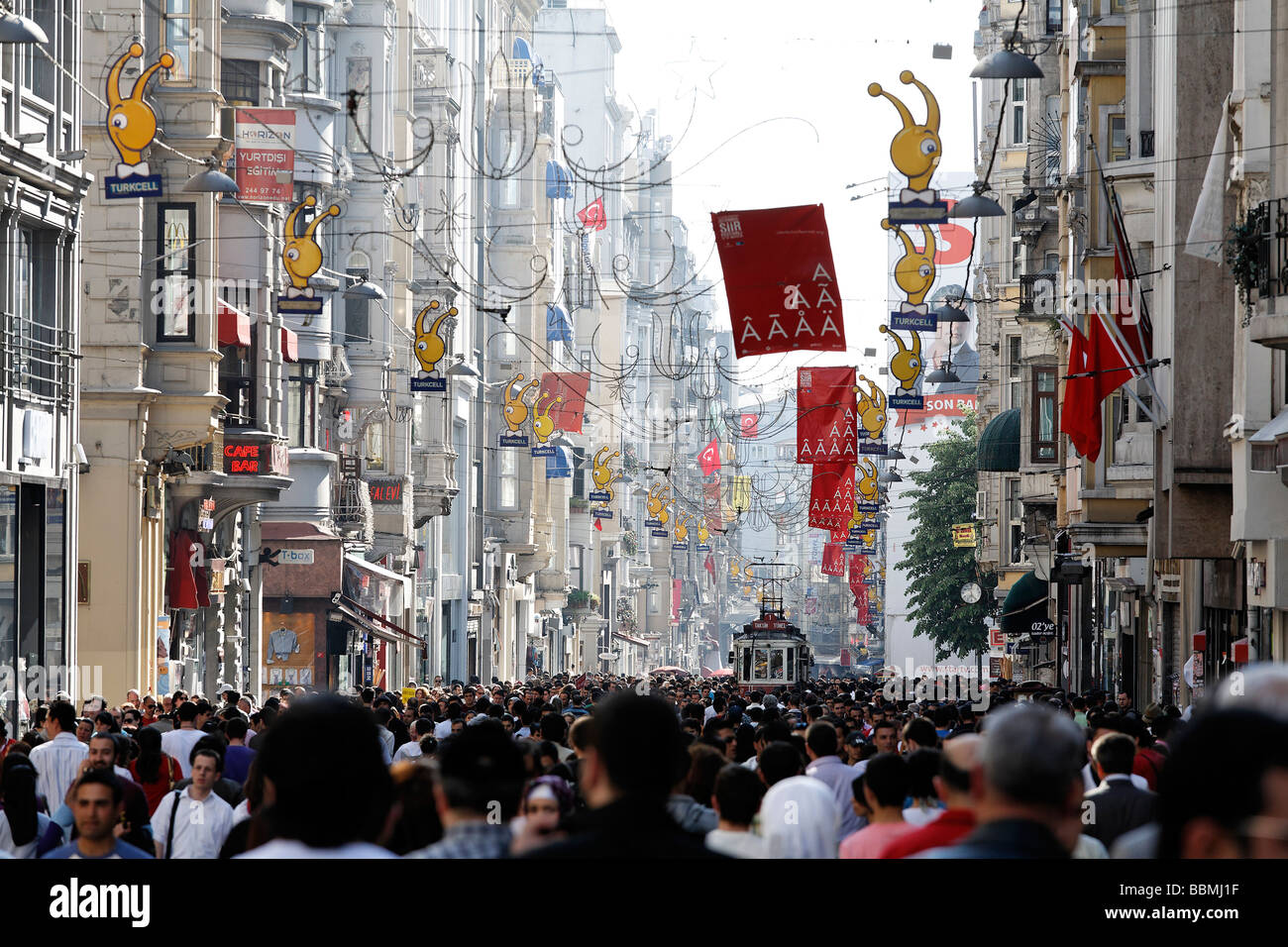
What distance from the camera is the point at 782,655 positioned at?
5688cm

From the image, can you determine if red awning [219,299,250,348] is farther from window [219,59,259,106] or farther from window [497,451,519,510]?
window [497,451,519,510]

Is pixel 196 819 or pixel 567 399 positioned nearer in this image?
pixel 196 819

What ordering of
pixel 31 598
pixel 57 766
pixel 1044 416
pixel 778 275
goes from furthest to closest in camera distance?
pixel 1044 416, pixel 31 598, pixel 778 275, pixel 57 766

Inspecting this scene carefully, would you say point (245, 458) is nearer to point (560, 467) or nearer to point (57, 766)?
point (57, 766)

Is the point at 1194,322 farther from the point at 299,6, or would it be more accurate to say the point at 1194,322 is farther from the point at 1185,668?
the point at 299,6

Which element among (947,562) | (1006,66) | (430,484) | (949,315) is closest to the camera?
(1006,66)

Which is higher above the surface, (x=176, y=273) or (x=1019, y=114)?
(x=1019, y=114)

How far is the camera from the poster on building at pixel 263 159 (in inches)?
1032

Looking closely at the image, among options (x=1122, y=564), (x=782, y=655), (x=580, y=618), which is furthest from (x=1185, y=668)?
(x=580, y=618)

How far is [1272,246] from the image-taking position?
1928cm

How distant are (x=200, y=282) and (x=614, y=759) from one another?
30.0 metres

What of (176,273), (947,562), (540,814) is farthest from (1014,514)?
(540,814)

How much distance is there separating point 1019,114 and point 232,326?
119 feet

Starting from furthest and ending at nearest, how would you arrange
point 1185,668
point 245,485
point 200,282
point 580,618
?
point 580,618, point 245,485, point 200,282, point 1185,668
